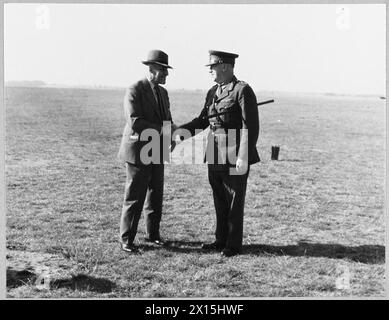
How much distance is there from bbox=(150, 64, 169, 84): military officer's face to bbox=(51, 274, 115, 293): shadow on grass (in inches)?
92.6

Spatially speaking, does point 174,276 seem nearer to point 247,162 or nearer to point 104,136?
point 247,162

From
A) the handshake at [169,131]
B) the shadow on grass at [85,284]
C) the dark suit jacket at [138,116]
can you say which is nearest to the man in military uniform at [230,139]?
the handshake at [169,131]

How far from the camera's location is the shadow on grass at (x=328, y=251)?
5.65 metres

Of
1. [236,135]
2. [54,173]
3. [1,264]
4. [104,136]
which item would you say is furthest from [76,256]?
[104,136]

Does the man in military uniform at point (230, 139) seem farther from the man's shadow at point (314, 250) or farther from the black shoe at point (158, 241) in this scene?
the black shoe at point (158, 241)

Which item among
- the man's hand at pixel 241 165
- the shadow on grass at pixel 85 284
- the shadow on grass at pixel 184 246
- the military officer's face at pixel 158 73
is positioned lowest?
the shadow on grass at pixel 85 284

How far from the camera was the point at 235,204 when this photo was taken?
18.3 feet

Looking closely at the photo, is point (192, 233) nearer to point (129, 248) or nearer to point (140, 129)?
point (129, 248)

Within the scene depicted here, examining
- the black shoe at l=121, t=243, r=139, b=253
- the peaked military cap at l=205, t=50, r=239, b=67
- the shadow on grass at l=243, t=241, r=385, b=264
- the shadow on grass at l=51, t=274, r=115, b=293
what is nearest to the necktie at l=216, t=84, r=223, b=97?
the peaked military cap at l=205, t=50, r=239, b=67

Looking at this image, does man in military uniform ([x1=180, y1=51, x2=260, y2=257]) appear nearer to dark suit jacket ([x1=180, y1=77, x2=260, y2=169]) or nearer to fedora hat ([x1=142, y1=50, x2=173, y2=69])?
dark suit jacket ([x1=180, y1=77, x2=260, y2=169])

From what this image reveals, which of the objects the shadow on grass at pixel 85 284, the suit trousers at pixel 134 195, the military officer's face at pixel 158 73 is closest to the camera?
the shadow on grass at pixel 85 284

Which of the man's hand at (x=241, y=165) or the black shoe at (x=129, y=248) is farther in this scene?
the black shoe at (x=129, y=248)

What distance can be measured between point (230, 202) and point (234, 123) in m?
0.96

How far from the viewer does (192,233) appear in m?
6.44
